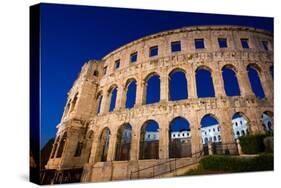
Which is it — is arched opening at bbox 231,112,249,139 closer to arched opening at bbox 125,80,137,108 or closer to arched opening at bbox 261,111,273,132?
arched opening at bbox 261,111,273,132

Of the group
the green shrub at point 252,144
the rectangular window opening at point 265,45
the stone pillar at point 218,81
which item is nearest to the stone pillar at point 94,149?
the stone pillar at point 218,81

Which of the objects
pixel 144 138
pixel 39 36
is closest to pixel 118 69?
pixel 144 138

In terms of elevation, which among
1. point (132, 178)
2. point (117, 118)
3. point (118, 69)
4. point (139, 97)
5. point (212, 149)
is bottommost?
point (132, 178)

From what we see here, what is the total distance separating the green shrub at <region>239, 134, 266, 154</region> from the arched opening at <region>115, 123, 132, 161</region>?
4788mm

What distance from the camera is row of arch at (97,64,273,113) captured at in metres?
12.3

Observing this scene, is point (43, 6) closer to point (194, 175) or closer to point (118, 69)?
point (118, 69)

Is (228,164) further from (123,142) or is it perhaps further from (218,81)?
(123,142)

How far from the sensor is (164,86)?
492 inches

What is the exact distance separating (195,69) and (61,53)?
6161 millimetres

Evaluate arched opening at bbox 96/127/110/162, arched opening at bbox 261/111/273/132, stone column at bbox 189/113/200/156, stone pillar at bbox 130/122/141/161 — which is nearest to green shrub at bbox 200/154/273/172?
stone column at bbox 189/113/200/156

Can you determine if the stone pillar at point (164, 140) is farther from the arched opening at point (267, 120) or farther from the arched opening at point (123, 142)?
the arched opening at point (267, 120)

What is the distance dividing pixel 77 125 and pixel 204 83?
20.0ft

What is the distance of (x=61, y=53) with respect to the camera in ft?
31.8

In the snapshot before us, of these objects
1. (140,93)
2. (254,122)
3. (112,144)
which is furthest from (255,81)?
(112,144)
